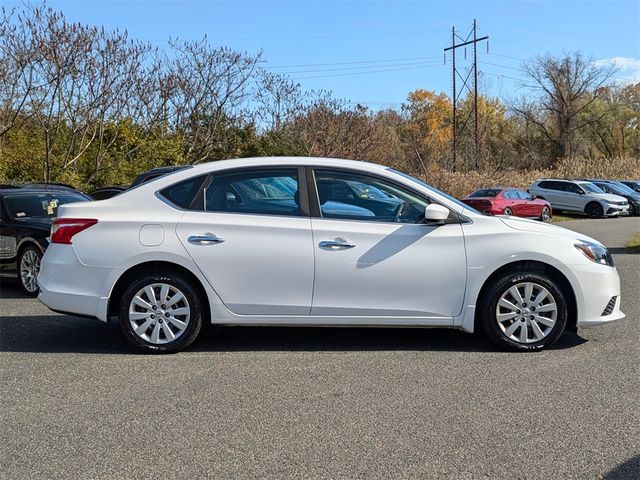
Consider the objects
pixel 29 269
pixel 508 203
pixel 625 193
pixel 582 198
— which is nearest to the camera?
pixel 29 269

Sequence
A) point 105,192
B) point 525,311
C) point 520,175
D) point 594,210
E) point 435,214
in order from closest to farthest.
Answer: point 435,214, point 525,311, point 105,192, point 594,210, point 520,175

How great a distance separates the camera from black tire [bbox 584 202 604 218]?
2859cm

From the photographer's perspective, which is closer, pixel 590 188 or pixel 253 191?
pixel 253 191

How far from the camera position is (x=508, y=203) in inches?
977

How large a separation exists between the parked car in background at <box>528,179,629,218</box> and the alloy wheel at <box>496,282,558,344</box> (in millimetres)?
25720

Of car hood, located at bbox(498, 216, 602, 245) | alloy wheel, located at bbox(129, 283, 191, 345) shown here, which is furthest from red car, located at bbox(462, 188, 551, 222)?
alloy wheel, located at bbox(129, 283, 191, 345)

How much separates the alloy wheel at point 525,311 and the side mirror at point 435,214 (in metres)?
0.83

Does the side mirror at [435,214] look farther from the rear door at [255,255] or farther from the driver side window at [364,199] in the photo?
the rear door at [255,255]

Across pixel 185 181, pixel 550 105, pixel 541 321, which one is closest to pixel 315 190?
pixel 185 181

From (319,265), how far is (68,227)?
219 centimetres

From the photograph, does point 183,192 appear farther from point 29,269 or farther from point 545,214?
point 545,214

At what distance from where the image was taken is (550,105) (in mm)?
63375

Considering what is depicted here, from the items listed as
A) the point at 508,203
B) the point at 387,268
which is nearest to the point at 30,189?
the point at 387,268

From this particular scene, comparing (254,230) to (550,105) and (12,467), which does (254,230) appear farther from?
(550,105)
